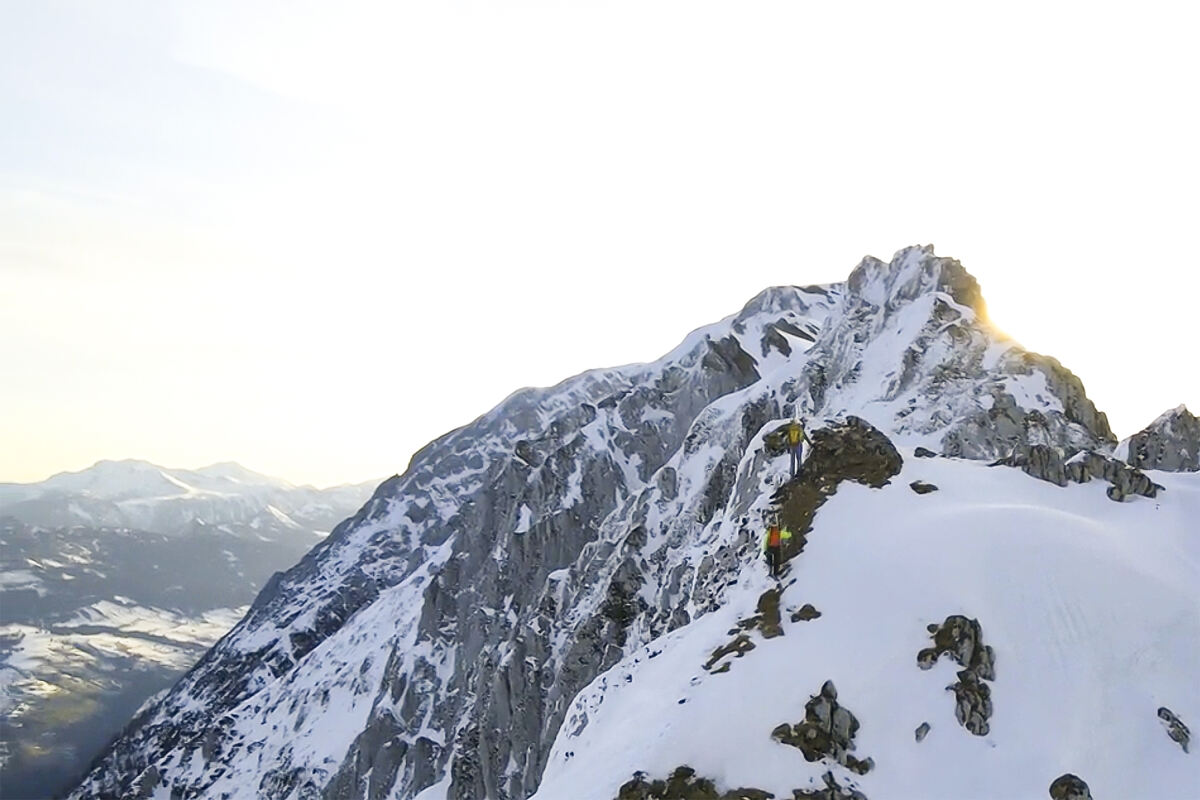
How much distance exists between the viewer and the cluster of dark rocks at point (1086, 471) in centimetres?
4900

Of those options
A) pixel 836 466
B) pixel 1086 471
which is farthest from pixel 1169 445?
pixel 836 466

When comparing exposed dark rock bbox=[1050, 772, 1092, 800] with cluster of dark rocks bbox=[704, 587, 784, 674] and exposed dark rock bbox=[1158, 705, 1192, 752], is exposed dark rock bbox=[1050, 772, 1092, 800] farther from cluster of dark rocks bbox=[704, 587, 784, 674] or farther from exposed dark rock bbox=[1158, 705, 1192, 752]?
cluster of dark rocks bbox=[704, 587, 784, 674]

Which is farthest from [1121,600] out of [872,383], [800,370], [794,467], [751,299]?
[751,299]

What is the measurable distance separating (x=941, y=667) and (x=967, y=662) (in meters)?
1.06

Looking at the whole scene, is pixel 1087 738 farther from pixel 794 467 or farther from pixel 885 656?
pixel 794 467

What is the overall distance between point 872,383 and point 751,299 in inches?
2771

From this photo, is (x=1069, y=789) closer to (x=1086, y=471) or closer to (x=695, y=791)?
(x=695, y=791)

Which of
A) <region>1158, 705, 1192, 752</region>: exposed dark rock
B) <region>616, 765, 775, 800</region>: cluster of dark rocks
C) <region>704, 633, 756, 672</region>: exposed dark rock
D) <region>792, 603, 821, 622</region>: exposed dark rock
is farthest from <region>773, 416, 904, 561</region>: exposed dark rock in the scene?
<region>616, 765, 775, 800</region>: cluster of dark rocks

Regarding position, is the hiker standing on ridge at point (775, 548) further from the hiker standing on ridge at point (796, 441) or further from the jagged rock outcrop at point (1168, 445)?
the jagged rock outcrop at point (1168, 445)

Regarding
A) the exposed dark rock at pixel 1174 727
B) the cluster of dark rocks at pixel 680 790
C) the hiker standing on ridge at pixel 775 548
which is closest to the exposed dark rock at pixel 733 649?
the hiker standing on ridge at pixel 775 548

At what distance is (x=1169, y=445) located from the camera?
210 ft

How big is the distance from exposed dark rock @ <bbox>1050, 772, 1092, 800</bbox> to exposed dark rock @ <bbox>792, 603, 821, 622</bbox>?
1006 cm

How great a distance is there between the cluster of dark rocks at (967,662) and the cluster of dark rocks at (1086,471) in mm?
16981

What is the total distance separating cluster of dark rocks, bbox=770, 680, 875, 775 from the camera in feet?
105
